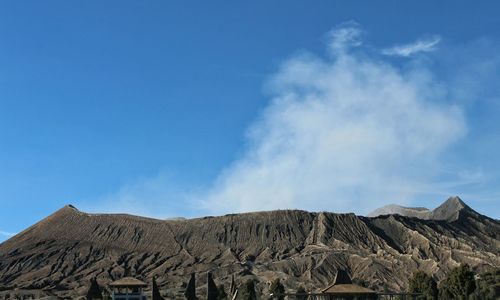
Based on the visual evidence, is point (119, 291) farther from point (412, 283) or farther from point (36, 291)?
point (36, 291)

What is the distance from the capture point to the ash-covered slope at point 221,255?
546ft

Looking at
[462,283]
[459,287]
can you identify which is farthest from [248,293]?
[462,283]

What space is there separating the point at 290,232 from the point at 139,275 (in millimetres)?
46654

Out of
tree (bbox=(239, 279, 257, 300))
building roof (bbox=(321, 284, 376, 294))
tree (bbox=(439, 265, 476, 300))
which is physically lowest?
building roof (bbox=(321, 284, 376, 294))

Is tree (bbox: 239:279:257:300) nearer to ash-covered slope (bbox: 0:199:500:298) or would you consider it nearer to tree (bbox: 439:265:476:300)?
ash-covered slope (bbox: 0:199:500:298)

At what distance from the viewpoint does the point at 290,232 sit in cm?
19650

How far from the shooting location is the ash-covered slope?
166 meters

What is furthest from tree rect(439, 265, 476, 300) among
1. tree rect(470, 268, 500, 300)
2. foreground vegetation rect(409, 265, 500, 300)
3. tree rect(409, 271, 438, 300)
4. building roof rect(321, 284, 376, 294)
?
building roof rect(321, 284, 376, 294)

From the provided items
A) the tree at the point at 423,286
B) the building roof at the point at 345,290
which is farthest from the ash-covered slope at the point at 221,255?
the building roof at the point at 345,290

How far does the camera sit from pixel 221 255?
183m

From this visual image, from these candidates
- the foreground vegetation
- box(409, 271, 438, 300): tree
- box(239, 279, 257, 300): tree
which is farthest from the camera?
box(239, 279, 257, 300): tree

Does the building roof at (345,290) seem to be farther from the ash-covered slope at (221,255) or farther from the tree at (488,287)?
the ash-covered slope at (221,255)

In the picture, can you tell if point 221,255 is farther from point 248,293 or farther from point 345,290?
point 345,290

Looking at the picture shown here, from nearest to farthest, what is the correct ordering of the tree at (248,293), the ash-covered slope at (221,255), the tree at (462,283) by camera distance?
the tree at (462,283)
the tree at (248,293)
the ash-covered slope at (221,255)
